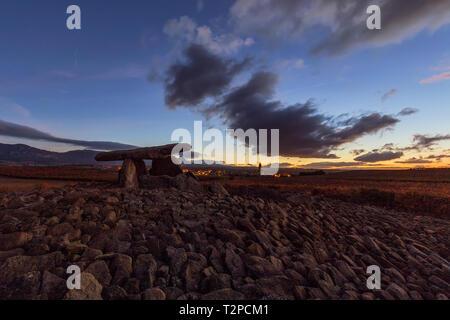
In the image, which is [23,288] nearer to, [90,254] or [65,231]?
[90,254]

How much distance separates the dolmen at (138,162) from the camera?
12.1 meters

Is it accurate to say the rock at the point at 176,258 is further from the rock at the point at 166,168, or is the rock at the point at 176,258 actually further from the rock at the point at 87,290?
the rock at the point at 166,168

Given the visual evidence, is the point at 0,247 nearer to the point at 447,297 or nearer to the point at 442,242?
the point at 447,297

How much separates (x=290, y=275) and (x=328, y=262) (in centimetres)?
120

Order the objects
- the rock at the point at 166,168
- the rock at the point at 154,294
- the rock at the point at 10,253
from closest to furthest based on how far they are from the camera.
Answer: the rock at the point at 154,294, the rock at the point at 10,253, the rock at the point at 166,168

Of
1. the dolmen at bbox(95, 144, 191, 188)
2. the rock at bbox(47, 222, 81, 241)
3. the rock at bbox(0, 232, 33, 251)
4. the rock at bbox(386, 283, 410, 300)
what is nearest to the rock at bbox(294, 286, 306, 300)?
the rock at bbox(386, 283, 410, 300)

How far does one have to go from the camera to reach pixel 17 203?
509 cm

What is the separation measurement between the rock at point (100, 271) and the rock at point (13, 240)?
143 cm

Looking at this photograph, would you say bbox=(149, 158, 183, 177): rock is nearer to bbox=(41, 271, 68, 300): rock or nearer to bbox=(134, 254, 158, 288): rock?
bbox=(134, 254, 158, 288): rock

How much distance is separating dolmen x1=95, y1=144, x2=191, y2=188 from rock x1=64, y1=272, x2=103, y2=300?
934cm

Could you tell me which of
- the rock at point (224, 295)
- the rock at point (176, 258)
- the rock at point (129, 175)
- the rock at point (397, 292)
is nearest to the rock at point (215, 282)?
the rock at point (224, 295)

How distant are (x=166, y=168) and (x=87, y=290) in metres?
11.6
